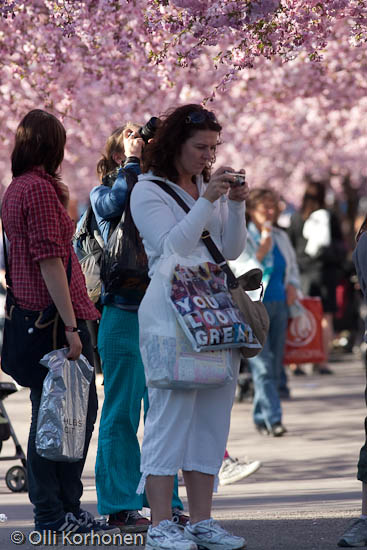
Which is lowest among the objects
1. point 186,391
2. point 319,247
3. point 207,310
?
point 186,391

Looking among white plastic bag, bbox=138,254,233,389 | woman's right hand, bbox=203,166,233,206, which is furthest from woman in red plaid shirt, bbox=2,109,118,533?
woman's right hand, bbox=203,166,233,206

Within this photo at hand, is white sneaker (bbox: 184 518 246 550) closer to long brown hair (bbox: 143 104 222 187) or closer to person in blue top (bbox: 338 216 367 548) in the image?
person in blue top (bbox: 338 216 367 548)

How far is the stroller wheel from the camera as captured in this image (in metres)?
7.63

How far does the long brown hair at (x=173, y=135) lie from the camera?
5230 millimetres

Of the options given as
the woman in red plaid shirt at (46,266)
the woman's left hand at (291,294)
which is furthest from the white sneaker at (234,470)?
the woman's left hand at (291,294)

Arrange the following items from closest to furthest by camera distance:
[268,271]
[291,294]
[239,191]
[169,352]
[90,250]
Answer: [169,352]
[239,191]
[90,250]
[268,271]
[291,294]

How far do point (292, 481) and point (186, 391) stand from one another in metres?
2.88

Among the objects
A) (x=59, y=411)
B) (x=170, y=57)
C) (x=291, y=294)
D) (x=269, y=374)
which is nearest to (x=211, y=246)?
(x=59, y=411)

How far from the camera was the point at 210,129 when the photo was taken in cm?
523

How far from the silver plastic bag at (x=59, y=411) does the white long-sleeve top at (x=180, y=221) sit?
0.65m

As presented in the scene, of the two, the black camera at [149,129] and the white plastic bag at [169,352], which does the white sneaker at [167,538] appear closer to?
the white plastic bag at [169,352]

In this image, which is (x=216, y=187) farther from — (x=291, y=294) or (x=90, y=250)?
(x=291, y=294)

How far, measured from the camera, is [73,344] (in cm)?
552

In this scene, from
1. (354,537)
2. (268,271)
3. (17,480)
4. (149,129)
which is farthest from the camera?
(268,271)
